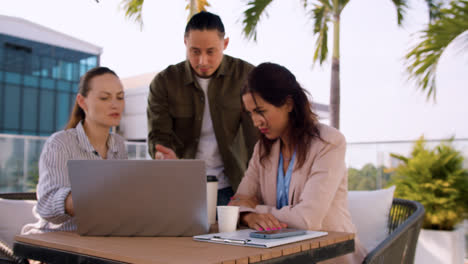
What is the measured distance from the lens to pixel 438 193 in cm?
444

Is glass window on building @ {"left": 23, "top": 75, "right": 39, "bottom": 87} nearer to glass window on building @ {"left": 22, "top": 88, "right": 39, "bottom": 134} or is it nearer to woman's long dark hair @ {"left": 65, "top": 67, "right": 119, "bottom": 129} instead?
glass window on building @ {"left": 22, "top": 88, "right": 39, "bottom": 134}

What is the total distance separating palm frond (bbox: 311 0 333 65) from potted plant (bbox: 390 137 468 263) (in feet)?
7.11

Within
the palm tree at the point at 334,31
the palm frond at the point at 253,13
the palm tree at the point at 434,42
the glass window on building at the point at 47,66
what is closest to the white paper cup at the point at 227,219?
the palm tree at the point at 434,42

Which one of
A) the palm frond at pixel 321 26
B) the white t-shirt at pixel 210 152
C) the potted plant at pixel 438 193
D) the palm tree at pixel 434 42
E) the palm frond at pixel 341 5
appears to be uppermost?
the palm frond at pixel 341 5

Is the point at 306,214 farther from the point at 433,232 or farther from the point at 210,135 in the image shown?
the point at 433,232

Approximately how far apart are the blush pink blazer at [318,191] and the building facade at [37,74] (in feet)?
42.9

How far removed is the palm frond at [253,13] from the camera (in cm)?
588

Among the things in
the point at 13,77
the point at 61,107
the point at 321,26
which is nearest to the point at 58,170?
the point at 321,26

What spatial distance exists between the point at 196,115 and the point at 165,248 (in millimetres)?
1299

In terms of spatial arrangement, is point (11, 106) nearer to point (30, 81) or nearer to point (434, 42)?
point (30, 81)

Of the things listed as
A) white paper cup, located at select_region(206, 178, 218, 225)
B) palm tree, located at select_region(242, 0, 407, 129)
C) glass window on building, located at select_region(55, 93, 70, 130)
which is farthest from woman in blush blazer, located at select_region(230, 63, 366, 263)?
glass window on building, located at select_region(55, 93, 70, 130)

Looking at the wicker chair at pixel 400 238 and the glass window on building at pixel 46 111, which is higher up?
the glass window on building at pixel 46 111

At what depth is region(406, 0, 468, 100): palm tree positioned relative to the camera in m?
4.60

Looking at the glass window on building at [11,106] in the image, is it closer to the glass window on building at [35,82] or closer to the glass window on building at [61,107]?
the glass window on building at [35,82]
